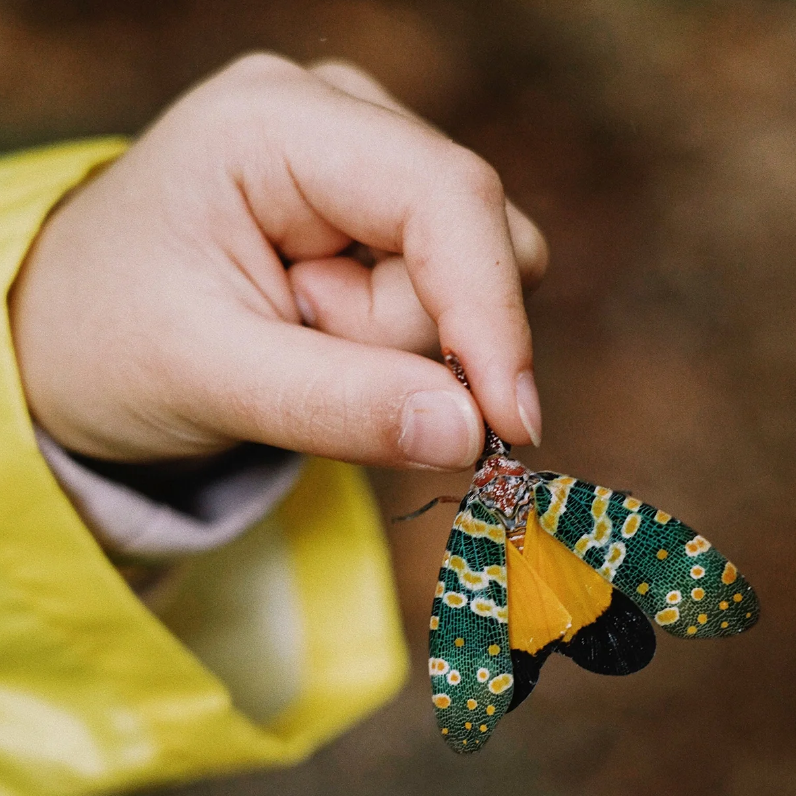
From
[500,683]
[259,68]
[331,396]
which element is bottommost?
→ [500,683]

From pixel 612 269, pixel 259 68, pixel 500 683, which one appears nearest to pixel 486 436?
pixel 500 683

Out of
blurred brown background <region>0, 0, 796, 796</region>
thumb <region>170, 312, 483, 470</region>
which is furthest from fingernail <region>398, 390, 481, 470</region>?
blurred brown background <region>0, 0, 796, 796</region>

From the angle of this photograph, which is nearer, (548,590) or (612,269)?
(548,590)

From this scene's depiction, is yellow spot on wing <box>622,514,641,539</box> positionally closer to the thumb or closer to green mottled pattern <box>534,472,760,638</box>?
green mottled pattern <box>534,472,760,638</box>

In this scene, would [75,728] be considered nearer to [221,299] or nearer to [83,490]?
[83,490]

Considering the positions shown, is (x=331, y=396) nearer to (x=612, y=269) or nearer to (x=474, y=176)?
(x=474, y=176)

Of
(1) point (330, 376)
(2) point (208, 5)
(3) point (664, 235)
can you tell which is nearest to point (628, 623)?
(1) point (330, 376)

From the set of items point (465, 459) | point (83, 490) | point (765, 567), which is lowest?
point (765, 567)
